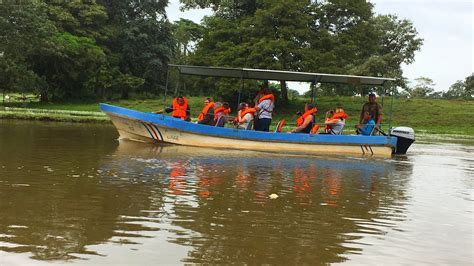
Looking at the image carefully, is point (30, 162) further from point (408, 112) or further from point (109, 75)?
point (109, 75)

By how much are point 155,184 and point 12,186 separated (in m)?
1.99

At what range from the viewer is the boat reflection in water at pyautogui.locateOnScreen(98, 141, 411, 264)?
16.7 ft

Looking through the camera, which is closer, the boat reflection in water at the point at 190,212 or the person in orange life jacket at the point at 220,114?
the boat reflection in water at the point at 190,212

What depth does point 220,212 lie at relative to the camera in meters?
6.42

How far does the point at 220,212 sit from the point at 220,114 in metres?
9.54

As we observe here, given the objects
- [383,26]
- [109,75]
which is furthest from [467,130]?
[109,75]

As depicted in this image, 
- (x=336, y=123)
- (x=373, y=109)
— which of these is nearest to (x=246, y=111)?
(x=336, y=123)

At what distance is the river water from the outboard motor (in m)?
4.52

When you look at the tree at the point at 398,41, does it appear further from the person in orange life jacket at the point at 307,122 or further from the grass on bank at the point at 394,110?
the person in orange life jacket at the point at 307,122

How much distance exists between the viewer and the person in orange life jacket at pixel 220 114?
51.9 feet

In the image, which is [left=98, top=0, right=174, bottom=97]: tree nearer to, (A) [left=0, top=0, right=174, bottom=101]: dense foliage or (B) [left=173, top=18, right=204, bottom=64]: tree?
(A) [left=0, top=0, right=174, bottom=101]: dense foliage

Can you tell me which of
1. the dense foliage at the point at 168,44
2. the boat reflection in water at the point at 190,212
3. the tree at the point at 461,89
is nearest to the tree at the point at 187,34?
the dense foliage at the point at 168,44

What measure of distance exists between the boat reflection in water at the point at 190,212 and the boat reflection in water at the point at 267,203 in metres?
0.02

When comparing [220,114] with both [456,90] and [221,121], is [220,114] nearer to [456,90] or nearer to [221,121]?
[221,121]
